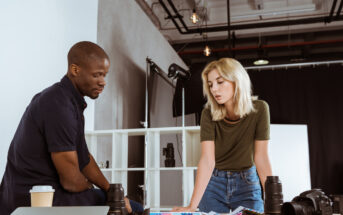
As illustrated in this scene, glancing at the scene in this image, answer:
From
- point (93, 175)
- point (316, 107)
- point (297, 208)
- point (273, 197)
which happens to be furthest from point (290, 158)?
point (297, 208)

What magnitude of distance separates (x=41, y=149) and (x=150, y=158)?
2351 millimetres

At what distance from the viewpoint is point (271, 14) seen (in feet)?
23.3

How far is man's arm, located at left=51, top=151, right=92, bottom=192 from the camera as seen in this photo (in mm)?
1416

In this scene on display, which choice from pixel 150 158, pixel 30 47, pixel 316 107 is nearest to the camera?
pixel 30 47

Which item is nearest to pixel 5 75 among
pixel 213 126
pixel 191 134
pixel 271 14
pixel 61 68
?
pixel 61 68

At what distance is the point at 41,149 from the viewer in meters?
1.46

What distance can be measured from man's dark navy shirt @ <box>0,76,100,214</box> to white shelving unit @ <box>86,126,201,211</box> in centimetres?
200

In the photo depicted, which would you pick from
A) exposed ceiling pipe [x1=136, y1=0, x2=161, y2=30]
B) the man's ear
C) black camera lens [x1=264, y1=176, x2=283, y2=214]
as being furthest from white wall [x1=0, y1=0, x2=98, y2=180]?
exposed ceiling pipe [x1=136, y1=0, x2=161, y2=30]

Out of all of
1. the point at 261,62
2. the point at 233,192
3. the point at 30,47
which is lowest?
the point at 233,192

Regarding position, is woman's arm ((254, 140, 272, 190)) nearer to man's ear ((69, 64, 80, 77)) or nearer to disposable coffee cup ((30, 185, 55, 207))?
man's ear ((69, 64, 80, 77))

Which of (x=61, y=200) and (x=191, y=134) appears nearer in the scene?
(x=61, y=200)

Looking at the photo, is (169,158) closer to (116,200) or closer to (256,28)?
(116,200)

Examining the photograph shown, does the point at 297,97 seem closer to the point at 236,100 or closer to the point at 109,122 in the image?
the point at 109,122

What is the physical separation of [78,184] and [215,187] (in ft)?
2.25
